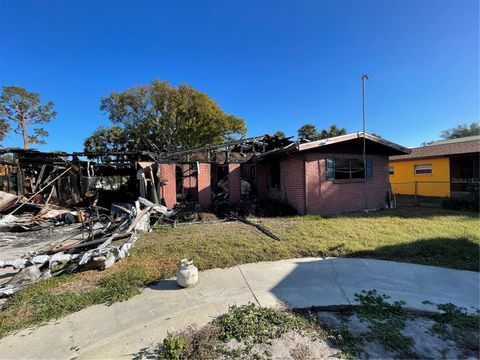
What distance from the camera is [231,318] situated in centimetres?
314

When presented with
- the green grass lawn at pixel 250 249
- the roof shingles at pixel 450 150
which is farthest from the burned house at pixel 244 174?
the roof shingles at pixel 450 150

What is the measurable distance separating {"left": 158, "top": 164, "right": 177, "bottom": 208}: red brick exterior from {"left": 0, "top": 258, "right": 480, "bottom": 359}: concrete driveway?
7.38m

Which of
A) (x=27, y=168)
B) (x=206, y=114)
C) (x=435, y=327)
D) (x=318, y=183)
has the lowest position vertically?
(x=435, y=327)

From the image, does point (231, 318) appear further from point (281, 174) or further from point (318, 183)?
point (281, 174)

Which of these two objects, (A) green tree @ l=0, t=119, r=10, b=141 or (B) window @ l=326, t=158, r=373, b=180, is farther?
(A) green tree @ l=0, t=119, r=10, b=141

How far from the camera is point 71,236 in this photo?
8.08 metres

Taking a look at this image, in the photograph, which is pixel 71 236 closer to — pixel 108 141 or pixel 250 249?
pixel 250 249

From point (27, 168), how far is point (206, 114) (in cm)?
1536

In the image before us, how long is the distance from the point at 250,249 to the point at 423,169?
16.0 metres

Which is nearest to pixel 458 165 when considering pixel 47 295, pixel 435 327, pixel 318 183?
pixel 318 183

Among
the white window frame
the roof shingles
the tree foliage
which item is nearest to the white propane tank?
the roof shingles

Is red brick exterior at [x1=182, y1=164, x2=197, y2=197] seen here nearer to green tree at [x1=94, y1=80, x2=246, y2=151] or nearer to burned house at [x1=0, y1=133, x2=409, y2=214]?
burned house at [x1=0, y1=133, x2=409, y2=214]

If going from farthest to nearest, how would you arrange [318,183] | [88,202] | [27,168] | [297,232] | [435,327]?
[88,202] → [27,168] → [318,183] → [297,232] → [435,327]

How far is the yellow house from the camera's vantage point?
551 inches
